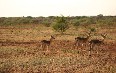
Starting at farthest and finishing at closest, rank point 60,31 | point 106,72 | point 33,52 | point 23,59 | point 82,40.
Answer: point 60,31
point 82,40
point 33,52
point 23,59
point 106,72

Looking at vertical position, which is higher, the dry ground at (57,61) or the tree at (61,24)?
the tree at (61,24)

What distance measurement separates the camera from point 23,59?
19.1m

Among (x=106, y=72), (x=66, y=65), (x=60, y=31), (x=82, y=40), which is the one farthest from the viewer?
(x=60, y=31)

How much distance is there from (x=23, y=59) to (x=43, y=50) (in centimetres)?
450

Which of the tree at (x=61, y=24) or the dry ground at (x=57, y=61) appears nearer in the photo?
the dry ground at (x=57, y=61)

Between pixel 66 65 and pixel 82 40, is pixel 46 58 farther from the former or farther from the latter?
pixel 82 40

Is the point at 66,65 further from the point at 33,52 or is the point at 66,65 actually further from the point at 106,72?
the point at 33,52

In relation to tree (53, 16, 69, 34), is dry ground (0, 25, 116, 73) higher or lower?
lower

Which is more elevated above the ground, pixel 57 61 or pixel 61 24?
pixel 61 24

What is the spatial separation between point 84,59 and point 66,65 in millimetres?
2538

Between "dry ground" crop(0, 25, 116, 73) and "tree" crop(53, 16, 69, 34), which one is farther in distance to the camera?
"tree" crop(53, 16, 69, 34)

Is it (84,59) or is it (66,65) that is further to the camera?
(84,59)

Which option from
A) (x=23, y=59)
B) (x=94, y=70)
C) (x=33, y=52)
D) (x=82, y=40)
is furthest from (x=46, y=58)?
(x=82, y=40)

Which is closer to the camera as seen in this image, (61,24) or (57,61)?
(57,61)
